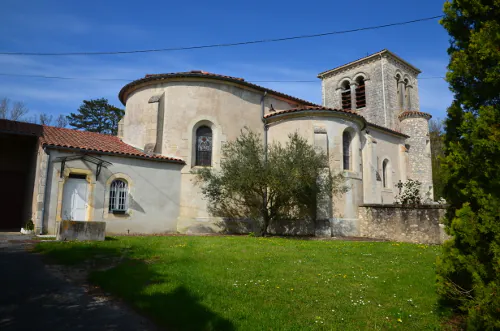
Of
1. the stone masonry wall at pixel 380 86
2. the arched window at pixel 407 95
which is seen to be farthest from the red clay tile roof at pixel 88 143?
the arched window at pixel 407 95

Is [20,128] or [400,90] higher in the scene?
[400,90]

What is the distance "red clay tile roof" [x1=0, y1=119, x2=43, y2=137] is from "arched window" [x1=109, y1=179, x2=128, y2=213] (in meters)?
4.06

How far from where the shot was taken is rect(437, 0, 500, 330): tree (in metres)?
3.75

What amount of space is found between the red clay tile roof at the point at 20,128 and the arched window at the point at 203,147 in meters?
7.39

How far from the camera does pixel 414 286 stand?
6.14m

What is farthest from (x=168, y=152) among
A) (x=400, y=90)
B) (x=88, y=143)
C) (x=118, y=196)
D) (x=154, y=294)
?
(x=400, y=90)

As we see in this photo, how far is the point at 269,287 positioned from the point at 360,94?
92.0ft

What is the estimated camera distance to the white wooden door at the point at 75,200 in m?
14.2

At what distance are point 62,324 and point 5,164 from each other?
1734 centimetres

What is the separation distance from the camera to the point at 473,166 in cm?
413

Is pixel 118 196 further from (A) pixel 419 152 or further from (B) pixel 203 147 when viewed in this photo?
(A) pixel 419 152

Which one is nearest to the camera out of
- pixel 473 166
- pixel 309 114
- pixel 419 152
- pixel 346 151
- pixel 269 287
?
pixel 473 166

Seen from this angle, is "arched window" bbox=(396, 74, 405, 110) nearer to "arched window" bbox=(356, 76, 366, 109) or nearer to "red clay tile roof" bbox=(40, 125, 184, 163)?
"arched window" bbox=(356, 76, 366, 109)

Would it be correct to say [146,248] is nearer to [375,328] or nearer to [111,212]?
[111,212]
